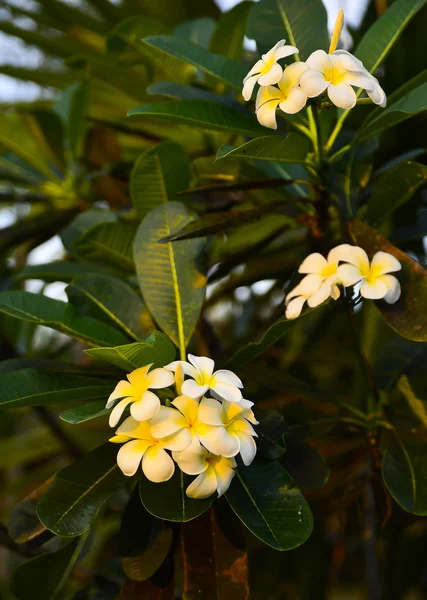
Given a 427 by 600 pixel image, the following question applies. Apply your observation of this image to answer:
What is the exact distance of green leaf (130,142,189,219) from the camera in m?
0.74

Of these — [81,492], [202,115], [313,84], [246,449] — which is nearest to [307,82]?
[313,84]

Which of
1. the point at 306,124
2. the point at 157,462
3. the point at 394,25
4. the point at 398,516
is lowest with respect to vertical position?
the point at 398,516

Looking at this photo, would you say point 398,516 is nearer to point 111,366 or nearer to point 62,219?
point 111,366

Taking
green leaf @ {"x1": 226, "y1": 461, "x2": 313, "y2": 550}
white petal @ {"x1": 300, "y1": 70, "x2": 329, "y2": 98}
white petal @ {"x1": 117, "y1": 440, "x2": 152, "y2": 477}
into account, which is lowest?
green leaf @ {"x1": 226, "y1": 461, "x2": 313, "y2": 550}

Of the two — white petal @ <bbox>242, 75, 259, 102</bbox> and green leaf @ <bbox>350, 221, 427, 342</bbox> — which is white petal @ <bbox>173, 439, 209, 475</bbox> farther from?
white petal @ <bbox>242, 75, 259, 102</bbox>

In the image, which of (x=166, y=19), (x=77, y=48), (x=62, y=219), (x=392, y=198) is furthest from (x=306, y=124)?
(x=166, y=19)

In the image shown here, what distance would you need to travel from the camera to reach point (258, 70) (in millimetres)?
589

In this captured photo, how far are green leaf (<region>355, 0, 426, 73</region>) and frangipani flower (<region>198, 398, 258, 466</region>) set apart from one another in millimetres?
425

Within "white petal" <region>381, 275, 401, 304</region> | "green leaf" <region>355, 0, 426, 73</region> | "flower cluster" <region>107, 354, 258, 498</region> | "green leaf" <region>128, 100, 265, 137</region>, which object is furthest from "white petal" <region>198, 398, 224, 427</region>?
"green leaf" <region>355, 0, 426, 73</region>

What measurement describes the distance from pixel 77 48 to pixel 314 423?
3.40 ft

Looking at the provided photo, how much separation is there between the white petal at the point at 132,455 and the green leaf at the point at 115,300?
180 millimetres

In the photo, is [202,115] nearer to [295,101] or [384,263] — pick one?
[295,101]

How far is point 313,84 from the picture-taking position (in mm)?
554

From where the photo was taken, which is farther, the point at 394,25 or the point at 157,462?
the point at 394,25
